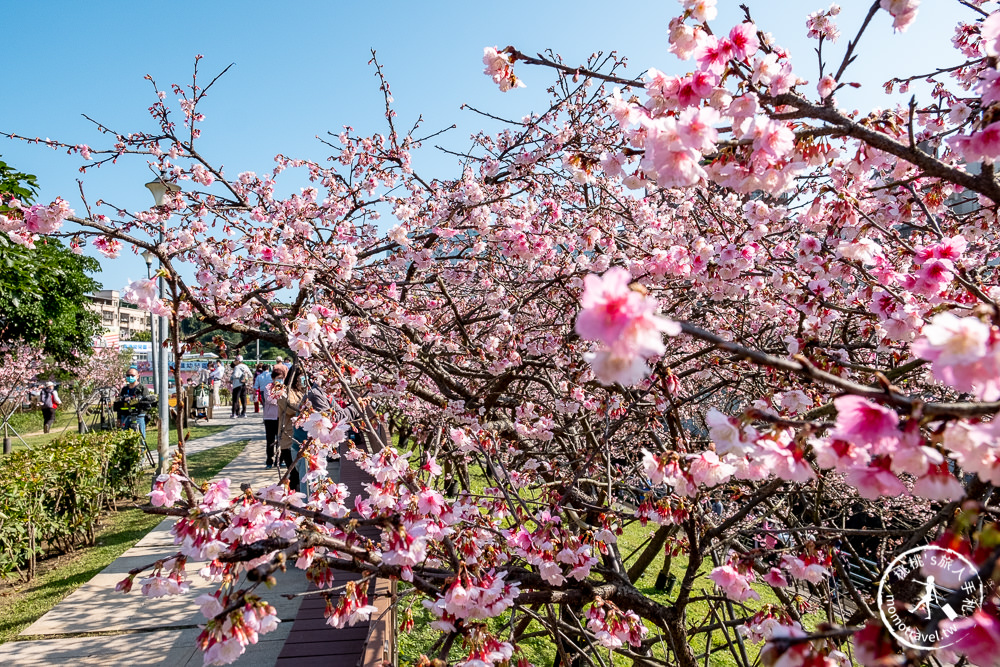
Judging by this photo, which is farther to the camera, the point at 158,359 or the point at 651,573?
the point at 158,359

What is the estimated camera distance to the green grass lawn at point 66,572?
14.1 feet

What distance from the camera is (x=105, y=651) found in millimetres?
3746

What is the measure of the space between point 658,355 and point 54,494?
6876 millimetres

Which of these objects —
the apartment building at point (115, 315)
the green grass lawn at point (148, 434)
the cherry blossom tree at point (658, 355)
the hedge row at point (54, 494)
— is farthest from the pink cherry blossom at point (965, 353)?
the apartment building at point (115, 315)

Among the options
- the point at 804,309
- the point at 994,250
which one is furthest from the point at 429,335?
the point at 994,250

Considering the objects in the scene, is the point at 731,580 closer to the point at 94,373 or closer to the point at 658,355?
the point at 658,355

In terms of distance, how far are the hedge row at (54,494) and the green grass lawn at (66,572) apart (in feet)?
0.56

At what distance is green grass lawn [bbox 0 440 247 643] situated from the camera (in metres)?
4.30

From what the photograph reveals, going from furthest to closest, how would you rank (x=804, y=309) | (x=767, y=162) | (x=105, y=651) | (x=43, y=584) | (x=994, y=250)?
(x=43, y=584) < (x=105, y=651) < (x=994, y=250) < (x=804, y=309) < (x=767, y=162)

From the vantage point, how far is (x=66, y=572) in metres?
5.25

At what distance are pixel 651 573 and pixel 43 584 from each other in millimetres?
6565

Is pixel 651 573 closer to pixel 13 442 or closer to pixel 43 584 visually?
pixel 43 584

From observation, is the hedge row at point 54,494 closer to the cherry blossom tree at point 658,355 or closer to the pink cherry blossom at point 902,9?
the cherry blossom tree at point 658,355

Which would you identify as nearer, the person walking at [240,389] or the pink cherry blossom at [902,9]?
the pink cherry blossom at [902,9]
